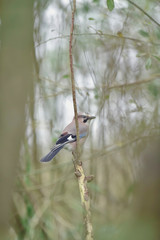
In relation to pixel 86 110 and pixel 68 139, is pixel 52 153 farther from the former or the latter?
pixel 86 110

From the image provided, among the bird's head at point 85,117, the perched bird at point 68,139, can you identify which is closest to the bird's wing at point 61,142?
the perched bird at point 68,139

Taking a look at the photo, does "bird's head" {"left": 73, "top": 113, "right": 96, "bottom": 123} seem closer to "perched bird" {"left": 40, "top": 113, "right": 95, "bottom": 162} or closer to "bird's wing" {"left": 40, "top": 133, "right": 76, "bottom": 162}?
"perched bird" {"left": 40, "top": 113, "right": 95, "bottom": 162}

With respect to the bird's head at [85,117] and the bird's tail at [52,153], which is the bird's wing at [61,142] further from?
the bird's head at [85,117]

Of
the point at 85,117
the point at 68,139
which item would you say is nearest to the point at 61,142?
the point at 68,139

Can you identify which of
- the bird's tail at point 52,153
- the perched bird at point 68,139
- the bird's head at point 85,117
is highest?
the bird's head at point 85,117

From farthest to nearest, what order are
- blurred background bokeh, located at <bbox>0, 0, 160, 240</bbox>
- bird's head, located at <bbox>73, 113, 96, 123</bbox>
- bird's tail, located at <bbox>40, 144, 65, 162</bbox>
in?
bird's head, located at <bbox>73, 113, 96, 123</bbox>
bird's tail, located at <bbox>40, 144, 65, 162</bbox>
blurred background bokeh, located at <bbox>0, 0, 160, 240</bbox>

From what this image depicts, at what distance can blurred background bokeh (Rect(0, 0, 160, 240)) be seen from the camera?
3553 mm

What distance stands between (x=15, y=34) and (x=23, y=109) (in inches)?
27.5

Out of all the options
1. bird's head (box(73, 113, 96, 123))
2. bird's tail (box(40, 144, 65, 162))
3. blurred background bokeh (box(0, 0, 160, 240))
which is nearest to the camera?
blurred background bokeh (box(0, 0, 160, 240))

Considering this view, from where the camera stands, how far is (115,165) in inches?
284

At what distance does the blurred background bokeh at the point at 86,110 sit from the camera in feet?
11.7

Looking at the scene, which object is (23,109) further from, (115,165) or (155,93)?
(115,165)

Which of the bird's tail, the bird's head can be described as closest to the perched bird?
the bird's tail

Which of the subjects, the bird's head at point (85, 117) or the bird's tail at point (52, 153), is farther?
the bird's head at point (85, 117)
